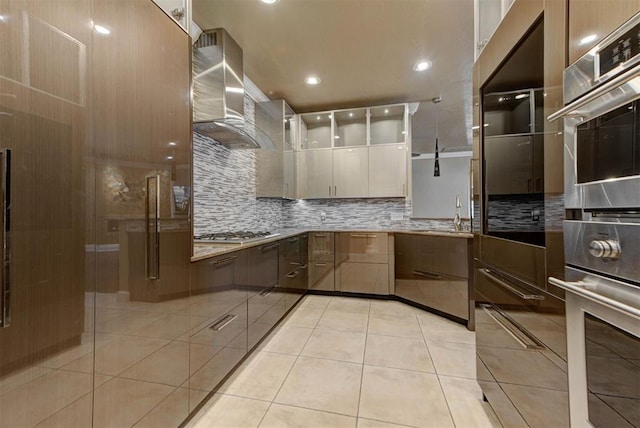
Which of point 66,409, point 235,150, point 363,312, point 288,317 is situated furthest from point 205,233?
point 363,312

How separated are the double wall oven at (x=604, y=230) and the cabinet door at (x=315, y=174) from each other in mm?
3145

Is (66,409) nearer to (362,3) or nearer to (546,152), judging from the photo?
(546,152)

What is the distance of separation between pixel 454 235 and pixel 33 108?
3.02 meters

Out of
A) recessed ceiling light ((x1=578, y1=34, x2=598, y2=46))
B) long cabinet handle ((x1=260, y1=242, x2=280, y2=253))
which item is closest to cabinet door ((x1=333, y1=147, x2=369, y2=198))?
long cabinet handle ((x1=260, y1=242, x2=280, y2=253))

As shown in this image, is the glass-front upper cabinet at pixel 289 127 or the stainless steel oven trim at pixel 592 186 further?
the glass-front upper cabinet at pixel 289 127

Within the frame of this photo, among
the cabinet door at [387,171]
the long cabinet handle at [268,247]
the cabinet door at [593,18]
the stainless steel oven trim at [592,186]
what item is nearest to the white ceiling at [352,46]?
the cabinet door at [387,171]

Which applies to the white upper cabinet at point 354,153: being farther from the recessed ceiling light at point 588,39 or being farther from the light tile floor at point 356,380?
the recessed ceiling light at point 588,39

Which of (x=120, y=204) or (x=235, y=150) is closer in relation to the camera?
(x=120, y=204)

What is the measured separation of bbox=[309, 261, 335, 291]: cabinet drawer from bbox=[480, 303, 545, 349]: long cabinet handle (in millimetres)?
2292

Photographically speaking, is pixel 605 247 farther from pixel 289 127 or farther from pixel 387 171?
pixel 289 127

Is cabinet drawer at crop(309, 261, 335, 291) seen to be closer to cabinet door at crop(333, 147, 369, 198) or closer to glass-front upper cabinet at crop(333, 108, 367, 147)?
cabinet door at crop(333, 147, 369, 198)

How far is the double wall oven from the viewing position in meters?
0.66

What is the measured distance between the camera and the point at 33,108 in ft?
2.48

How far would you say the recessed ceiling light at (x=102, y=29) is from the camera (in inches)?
36.7
